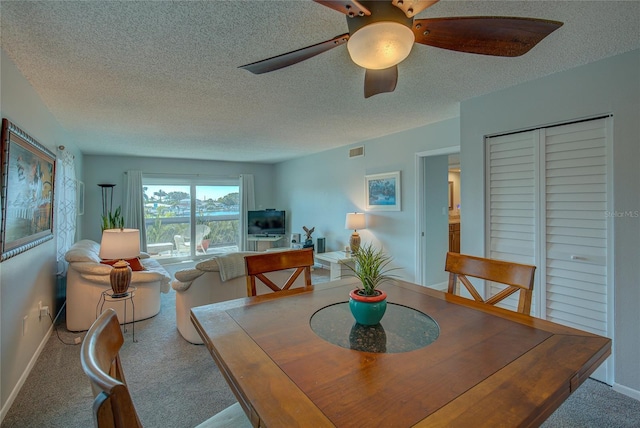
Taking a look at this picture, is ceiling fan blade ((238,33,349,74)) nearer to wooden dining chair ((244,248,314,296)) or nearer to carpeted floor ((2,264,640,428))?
wooden dining chair ((244,248,314,296))

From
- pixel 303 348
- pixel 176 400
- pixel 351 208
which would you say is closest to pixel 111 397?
pixel 303 348

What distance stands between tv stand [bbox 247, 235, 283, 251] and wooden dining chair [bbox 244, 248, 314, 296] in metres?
4.83

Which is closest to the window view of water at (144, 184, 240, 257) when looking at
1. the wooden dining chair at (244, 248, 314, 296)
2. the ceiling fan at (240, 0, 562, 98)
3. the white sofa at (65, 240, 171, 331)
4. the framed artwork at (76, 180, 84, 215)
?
the framed artwork at (76, 180, 84, 215)

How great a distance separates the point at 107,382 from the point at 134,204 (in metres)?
6.47

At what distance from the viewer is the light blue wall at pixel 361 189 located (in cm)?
397

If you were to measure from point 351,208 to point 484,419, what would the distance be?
14.5ft

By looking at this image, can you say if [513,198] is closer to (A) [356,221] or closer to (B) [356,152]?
(A) [356,221]

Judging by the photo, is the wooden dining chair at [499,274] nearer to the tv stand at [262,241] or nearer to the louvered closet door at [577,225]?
the louvered closet door at [577,225]

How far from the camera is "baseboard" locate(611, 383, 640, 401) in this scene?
1.99 metres

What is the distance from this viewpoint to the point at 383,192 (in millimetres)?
4398

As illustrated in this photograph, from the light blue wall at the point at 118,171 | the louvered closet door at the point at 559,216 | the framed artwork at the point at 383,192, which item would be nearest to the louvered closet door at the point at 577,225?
the louvered closet door at the point at 559,216

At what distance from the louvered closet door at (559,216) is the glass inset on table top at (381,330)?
1.74 meters

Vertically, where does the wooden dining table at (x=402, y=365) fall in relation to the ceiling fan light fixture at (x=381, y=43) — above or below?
below

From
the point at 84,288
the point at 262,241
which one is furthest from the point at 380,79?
the point at 262,241
